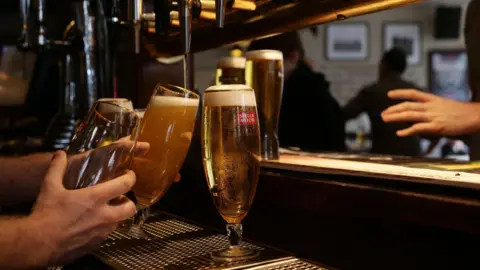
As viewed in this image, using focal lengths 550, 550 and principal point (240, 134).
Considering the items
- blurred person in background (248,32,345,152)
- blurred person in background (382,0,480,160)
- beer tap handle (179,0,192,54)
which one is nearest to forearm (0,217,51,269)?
beer tap handle (179,0,192,54)

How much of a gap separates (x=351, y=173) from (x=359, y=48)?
20.6 feet

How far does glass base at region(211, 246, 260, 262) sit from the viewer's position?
32.0 inches

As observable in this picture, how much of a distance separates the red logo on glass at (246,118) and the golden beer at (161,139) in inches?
6.9

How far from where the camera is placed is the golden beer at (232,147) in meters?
0.85

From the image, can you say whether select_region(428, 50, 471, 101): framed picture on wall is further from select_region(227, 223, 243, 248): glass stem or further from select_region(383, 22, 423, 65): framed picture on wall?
select_region(227, 223, 243, 248): glass stem

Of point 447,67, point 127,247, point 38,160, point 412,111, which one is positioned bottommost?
point 127,247

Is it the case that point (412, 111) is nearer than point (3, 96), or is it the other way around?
point (412, 111)

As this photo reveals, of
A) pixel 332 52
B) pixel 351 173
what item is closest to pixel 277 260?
pixel 351 173

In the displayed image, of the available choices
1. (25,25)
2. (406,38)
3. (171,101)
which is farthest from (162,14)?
(406,38)

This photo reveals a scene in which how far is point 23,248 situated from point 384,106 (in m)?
3.43

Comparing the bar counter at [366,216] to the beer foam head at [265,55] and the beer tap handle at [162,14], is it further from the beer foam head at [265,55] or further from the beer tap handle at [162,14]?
the beer tap handle at [162,14]

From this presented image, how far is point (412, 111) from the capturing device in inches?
56.0

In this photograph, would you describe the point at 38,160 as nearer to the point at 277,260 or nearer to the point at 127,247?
the point at 127,247

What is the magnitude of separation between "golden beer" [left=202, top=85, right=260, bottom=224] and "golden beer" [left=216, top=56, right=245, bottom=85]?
1.64 ft
